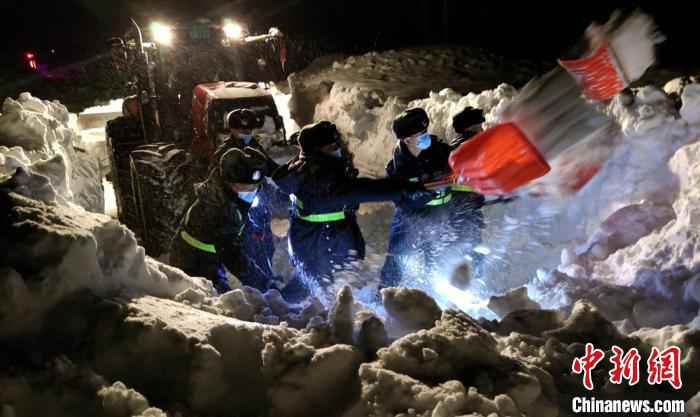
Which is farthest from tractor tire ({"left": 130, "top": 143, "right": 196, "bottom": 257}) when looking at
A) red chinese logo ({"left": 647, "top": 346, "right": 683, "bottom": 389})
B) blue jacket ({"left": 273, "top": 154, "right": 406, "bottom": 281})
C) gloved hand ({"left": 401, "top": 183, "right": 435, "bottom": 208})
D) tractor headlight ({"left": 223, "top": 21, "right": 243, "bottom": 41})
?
red chinese logo ({"left": 647, "top": 346, "right": 683, "bottom": 389})

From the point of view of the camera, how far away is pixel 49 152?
23.8ft

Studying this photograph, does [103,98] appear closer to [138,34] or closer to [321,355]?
[138,34]

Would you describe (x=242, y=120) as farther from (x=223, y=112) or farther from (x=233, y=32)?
(x=233, y=32)

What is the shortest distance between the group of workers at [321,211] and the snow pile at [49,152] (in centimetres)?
116

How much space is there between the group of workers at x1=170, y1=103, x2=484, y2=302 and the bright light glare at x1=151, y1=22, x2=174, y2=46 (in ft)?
8.63

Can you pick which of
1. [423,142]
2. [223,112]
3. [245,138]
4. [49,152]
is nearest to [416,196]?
[423,142]

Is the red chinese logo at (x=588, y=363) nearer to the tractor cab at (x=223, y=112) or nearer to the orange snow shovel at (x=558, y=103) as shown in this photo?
the orange snow shovel at (x=558, y=103)

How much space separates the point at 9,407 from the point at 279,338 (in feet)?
3.37

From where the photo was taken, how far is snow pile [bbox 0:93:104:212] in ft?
15.4

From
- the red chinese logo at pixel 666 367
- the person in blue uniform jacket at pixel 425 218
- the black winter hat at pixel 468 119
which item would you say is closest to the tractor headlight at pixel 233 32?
the person in blue uniform jacket at pixel 425 218

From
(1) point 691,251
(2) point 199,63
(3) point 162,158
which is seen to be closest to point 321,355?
(1) point 691,251

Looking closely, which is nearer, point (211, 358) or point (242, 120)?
point (211, 358)

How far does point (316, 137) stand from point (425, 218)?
4.67ft

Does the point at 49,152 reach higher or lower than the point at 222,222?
higher
